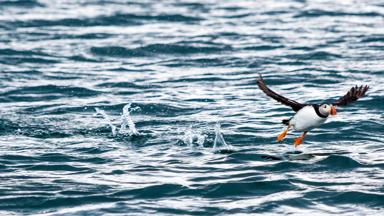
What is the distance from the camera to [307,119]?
42.3 ft

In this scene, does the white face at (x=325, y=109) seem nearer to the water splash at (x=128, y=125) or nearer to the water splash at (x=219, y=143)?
the water splash at (x=219, y=143)

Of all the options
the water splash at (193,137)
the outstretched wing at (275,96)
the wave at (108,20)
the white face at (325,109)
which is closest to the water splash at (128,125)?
the water splash at (193,137)

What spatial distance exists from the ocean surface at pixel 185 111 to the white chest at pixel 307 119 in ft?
2.26

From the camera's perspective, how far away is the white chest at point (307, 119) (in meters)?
12.8

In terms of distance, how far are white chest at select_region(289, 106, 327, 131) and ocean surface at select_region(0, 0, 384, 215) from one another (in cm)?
69

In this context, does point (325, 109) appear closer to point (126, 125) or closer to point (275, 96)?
point (275, 96)

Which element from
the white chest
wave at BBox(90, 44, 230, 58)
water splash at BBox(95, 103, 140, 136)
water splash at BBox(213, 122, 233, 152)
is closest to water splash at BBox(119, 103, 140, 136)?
water splash at BBox(95, 103, 140, 136)

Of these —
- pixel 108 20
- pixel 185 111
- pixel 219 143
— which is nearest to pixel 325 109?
pixel 219 143

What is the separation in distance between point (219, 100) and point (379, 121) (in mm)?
4061

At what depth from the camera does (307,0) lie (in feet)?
124

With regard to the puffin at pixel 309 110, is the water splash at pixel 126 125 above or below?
below

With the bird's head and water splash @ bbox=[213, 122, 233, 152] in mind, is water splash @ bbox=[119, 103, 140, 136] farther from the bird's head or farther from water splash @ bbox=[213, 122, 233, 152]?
the bird's head

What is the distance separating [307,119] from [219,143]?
2485mm

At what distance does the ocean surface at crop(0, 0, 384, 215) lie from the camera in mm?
12008
